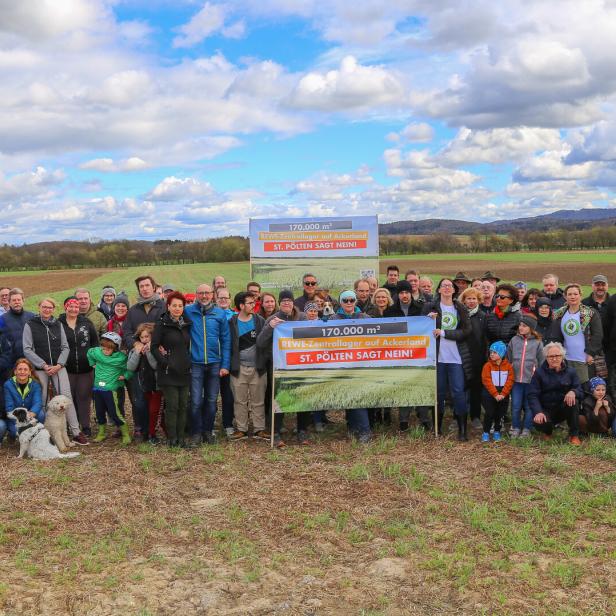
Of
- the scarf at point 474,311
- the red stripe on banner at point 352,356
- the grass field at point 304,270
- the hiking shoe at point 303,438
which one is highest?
the grass field at point 304,270

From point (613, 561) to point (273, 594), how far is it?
274 cm

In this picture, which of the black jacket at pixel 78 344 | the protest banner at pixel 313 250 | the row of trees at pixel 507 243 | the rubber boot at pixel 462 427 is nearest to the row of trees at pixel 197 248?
the row of trees at pixel 507 243

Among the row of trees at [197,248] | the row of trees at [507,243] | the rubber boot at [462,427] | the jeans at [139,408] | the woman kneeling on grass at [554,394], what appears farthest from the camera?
the row of trees at [507,243]

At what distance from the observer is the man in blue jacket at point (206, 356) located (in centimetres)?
788

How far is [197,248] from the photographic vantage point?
101 meters

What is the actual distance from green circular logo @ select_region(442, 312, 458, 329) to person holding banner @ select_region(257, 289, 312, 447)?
1.86 m

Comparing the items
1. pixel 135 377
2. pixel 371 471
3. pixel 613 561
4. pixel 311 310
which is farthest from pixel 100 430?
pixel 613 561

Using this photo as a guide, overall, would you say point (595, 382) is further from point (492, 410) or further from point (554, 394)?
point (492, 410)

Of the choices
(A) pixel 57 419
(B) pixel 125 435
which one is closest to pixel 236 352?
(B) pixel 125 435

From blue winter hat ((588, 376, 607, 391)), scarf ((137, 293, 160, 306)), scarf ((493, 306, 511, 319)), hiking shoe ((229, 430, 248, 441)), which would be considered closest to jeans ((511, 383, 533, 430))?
blue winter hat ((588, 376, 607, 391))

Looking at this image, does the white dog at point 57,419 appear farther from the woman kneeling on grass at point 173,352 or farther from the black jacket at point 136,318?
the woman kneeling on grass at point 173,352

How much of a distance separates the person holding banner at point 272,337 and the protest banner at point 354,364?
0.39ft

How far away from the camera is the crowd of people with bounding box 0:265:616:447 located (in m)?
7.82

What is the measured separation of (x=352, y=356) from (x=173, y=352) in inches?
92.2
